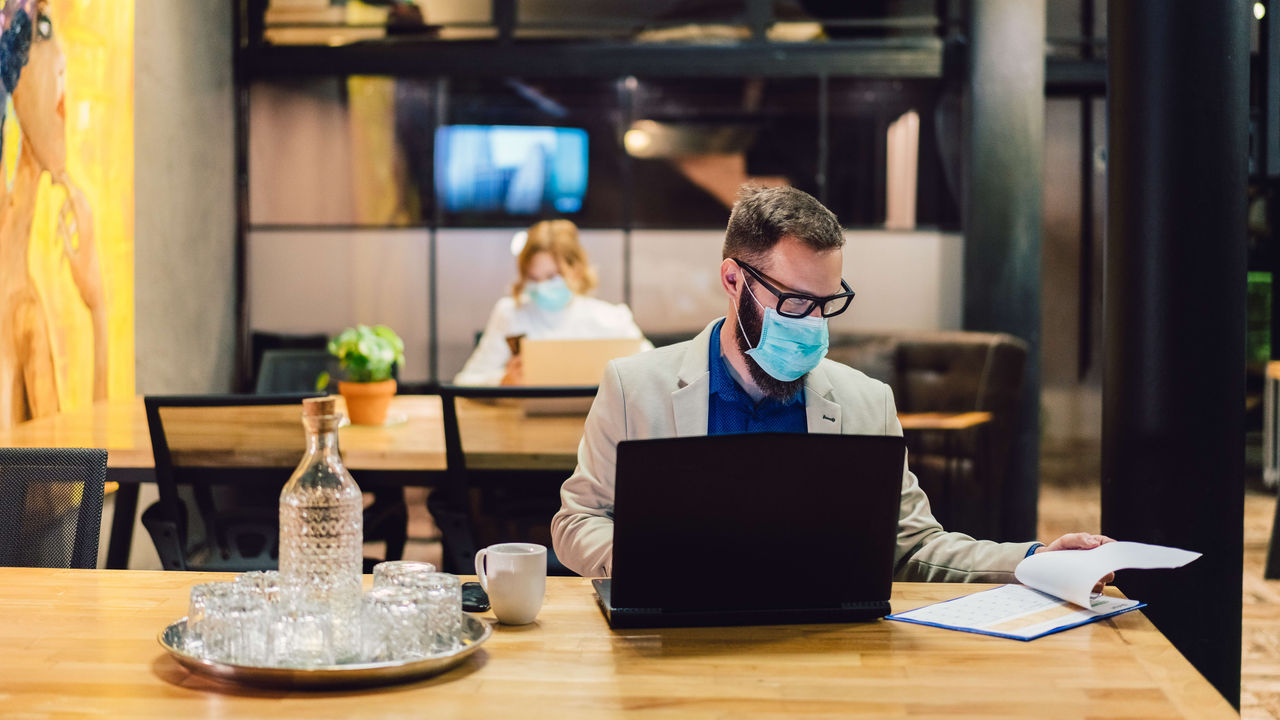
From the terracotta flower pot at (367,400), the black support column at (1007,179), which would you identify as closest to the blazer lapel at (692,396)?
the terracotta flower pot at (367,400)

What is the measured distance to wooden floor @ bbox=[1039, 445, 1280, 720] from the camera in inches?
142

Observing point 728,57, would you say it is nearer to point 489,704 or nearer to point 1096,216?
point 1096,216

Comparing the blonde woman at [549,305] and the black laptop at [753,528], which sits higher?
the blonde woman at [549,305]

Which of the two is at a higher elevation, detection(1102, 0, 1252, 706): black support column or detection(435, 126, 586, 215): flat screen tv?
detection(435, 126, 586, 215): flat screen tv

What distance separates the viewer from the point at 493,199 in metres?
6.53

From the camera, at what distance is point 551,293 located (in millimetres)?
5109

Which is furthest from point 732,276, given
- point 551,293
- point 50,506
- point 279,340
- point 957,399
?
point 279,340

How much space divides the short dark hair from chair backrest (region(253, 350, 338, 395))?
119 inches

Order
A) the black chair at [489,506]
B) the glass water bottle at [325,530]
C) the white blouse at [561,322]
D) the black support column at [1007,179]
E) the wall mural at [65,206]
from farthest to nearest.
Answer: the black support column at [1007,179]
the white blouse at [561,322]
the wall mural at [65,206]
the black chair at [489,506]
the glass water bottle at [325,530]

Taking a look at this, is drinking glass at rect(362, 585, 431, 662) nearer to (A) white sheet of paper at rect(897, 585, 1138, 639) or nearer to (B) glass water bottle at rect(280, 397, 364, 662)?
(B) glass water bottle at rect(280, 397, 364, 662)

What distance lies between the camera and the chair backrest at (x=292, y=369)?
15.4 ft

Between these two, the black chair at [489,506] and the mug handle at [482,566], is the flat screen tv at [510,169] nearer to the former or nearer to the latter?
the black chair at [489,506]

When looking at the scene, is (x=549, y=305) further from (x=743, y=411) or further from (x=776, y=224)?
(x=776, y=224)

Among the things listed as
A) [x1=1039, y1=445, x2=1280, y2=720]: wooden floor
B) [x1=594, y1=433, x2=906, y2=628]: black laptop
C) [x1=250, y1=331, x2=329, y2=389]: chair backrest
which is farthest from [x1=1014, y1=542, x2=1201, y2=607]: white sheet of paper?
[x1=250, y1=331, x2=329, y2=389]: chair backrest
